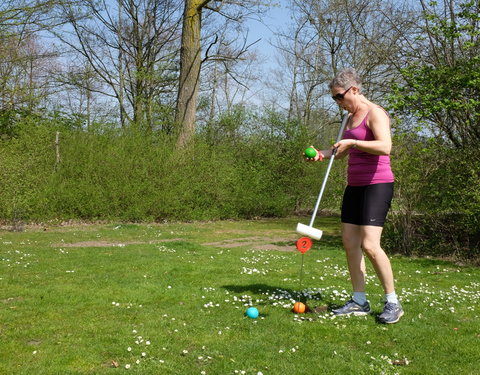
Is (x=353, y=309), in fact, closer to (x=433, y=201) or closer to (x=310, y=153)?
(x=310, y=153)

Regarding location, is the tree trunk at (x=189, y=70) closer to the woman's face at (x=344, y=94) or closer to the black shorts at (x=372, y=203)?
the woman's face at (x=344, y=94)

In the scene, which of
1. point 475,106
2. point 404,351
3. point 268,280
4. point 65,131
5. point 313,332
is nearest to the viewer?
point 404,351

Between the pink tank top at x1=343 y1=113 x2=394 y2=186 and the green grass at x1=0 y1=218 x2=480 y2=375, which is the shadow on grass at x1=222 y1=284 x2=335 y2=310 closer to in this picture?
the green grass at x1=0 y1=218 x2=480 y2=375

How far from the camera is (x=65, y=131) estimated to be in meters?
14.8

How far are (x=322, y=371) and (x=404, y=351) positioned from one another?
0.76 meters

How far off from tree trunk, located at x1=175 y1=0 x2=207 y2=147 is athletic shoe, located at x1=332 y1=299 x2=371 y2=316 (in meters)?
12.6

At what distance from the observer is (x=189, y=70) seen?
634 inches

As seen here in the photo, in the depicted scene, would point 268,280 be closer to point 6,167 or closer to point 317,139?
point 6,167

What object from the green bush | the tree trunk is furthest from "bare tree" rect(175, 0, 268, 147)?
the green bush

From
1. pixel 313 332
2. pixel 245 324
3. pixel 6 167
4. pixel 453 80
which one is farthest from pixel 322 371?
pixel 6 167

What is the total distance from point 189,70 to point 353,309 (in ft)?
43.1

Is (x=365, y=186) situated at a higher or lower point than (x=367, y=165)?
lower

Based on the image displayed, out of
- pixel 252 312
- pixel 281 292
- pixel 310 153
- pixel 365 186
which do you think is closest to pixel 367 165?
pixel 365 186

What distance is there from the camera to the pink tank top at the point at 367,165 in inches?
162
